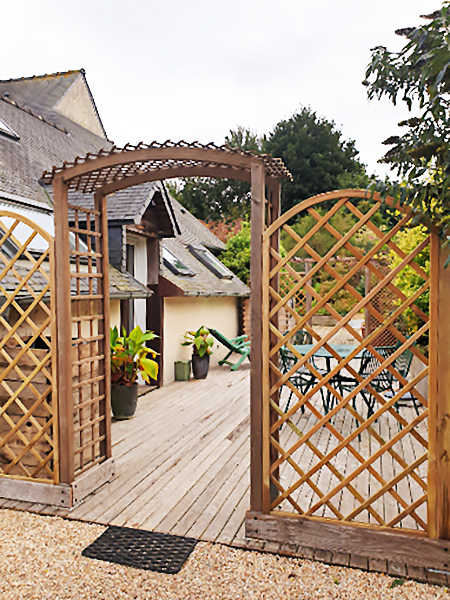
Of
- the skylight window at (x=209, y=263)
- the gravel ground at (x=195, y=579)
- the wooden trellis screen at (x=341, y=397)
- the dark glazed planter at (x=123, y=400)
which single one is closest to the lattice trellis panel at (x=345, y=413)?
the wooden trellis screen at (x=341, y=397)

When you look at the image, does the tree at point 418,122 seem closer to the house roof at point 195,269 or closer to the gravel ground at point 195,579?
the gravel ground at point 195,579

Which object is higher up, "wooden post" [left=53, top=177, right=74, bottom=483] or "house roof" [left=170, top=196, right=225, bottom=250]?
"house roof" [left=170, top=196, right=225, bottom=250]

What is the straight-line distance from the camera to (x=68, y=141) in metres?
9.80

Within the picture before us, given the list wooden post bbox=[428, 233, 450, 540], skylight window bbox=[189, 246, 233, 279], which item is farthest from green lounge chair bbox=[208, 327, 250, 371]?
wooden post bbox=[428, 233, 450, 540]

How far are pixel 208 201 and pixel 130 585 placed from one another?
26.9 meters

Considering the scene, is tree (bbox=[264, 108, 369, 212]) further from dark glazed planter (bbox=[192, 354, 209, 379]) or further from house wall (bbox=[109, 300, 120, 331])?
house wall (bbox=[109, 300, 120, 331])

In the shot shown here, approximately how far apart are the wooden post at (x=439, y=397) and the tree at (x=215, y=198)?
82.8 feet

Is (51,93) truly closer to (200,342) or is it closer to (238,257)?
(238,257)

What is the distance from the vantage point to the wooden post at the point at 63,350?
375cm

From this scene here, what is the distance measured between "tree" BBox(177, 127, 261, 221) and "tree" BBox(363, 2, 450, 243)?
994 inches

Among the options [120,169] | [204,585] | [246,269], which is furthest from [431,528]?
[246,269]

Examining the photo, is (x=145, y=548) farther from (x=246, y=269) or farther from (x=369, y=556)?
(x=246, y=269)

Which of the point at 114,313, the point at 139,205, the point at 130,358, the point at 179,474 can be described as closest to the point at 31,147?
the point at 139,205

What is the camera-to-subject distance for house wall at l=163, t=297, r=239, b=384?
8.59 meters
